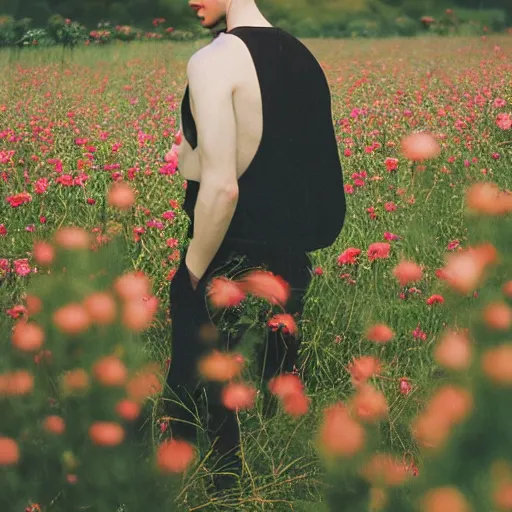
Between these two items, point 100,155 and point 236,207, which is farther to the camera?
point 100,155

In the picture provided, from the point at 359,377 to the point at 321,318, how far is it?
581mm

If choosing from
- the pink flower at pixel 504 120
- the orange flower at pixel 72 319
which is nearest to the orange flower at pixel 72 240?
the orange flower at pixel 72 319

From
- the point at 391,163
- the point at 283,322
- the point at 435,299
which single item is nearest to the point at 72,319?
the point at 283,322

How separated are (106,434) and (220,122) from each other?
23.5 inches

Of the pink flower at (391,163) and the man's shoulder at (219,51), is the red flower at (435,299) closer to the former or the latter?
the pink flower at (391,163)

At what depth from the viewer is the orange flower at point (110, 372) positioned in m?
1.33

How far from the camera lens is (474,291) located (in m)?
1.39

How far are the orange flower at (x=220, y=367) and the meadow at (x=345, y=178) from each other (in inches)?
5.0

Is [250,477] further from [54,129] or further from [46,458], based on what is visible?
[54,129]

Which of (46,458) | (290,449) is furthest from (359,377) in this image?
(46,458)

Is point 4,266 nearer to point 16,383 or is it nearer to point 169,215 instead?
point 169,215

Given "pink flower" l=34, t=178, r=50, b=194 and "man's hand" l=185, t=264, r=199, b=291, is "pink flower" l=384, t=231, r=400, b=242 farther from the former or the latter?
"pink flower" l=34, t=178, r=50, b=194

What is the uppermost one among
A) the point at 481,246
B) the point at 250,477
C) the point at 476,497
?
the point at 481,246

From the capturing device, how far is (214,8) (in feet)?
5.61
